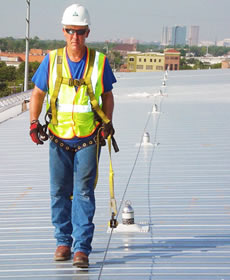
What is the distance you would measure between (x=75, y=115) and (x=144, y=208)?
6.71ft

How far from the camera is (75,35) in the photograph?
479 cm

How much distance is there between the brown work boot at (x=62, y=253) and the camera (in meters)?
4.96

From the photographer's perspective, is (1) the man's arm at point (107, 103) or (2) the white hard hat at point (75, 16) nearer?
(2) the white hard hat at point (75, 16)

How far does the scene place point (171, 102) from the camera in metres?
19.2

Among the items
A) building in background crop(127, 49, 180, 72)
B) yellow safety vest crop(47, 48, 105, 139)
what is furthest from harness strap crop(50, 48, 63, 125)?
building in background crop(127, 49, 180, 72)

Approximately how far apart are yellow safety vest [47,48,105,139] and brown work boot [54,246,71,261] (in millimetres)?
810

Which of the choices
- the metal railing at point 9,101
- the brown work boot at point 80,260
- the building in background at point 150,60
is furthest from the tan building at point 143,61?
the brown work boot at point 80,260

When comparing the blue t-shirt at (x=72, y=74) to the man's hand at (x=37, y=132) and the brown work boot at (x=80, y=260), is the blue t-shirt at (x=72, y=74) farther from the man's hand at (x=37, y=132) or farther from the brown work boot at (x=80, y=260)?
the brown work boot at (x=80, y=260)

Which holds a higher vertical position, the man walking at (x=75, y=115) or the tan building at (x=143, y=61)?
the man walking at (x=75, y=115)

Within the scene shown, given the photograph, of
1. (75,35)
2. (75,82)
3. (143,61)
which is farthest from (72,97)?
(143,61)

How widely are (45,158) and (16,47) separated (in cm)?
19242

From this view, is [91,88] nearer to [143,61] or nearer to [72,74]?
[72,74]

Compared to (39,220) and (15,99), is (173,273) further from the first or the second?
(15,99)

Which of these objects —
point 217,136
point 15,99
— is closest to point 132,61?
point 15,99
